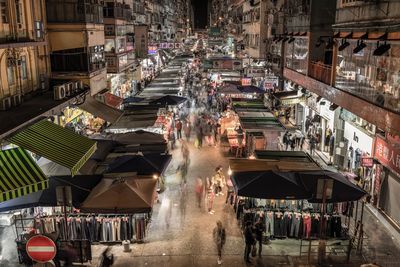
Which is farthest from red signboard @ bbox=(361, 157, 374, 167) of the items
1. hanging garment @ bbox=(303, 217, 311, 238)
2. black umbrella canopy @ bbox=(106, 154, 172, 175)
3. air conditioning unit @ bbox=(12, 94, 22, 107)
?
air conditioning unit @ bbox=(12, 94, 22, 107)

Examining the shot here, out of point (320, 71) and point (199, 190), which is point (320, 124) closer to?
point (320, 71)

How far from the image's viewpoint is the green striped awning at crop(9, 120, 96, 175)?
1497 centimetres

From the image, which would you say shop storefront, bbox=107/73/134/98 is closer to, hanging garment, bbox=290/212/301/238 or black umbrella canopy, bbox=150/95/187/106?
black umbrella canopy, bbox=150/95/187/106

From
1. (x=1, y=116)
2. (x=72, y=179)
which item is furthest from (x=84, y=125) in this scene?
(x=72, y=179)

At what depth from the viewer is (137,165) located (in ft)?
56.1

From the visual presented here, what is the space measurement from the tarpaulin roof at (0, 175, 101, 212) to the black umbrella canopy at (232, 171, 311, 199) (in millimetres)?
5041

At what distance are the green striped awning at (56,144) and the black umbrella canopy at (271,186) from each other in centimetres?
578

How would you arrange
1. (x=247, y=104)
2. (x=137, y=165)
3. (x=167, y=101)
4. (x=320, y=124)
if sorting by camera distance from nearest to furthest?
(x=137, y=165)
(x=320, y=124)
(x=167, y=101)
(x=247, y=104)

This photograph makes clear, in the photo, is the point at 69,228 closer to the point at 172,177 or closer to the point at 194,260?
the point at 194,260

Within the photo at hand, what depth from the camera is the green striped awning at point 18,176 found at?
12.5 meters

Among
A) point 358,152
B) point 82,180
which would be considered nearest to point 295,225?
point 82,180

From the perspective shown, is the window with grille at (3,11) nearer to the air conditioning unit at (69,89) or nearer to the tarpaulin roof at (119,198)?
the air conditioning unit at (69,89)

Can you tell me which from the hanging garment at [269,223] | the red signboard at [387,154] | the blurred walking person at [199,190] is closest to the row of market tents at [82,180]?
the blurred walking person at [199,190]

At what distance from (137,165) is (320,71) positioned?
13511 millimetres
